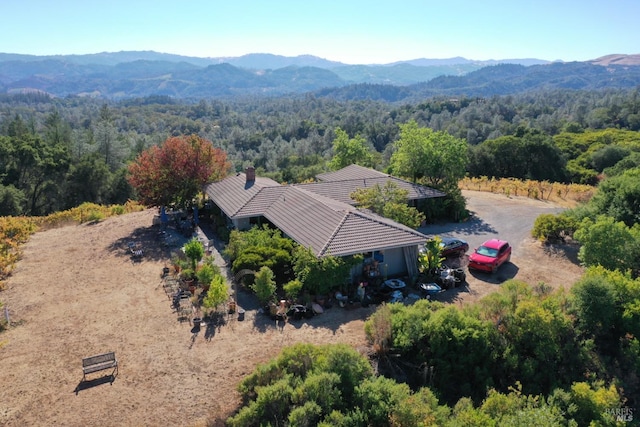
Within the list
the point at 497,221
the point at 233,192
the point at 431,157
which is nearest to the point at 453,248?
the point at 497,221

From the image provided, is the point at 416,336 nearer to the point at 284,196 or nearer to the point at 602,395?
the point at 602,395

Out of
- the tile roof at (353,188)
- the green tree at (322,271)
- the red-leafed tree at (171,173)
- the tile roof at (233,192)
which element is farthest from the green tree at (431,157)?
the green tree at (322,271)

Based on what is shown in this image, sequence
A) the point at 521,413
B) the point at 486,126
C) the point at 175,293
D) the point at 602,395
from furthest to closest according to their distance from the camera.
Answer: the point at 486,126 < the point at 175,293 < the point at 602,395 < the point at 521,413

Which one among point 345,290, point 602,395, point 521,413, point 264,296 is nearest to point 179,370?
point 264,296

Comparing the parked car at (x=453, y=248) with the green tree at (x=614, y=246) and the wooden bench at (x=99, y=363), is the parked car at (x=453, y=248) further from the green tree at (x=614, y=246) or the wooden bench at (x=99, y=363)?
the wooden bench at (x=99, y=363)

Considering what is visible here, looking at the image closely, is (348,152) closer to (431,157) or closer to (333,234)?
(431,157)
